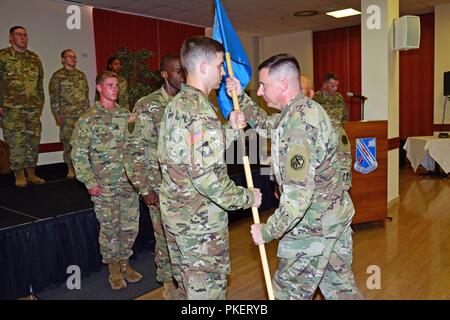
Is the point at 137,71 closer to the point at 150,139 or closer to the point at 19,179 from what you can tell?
the point at 19,179

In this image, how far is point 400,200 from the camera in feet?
18.2

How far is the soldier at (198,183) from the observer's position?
1662mm

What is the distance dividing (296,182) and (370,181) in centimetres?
304

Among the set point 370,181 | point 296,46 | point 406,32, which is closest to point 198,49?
point 370,181

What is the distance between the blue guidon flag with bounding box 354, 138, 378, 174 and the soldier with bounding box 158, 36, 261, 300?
276 centimetres

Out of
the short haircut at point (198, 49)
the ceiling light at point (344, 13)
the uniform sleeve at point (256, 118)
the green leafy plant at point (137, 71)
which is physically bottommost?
the uniform sleeve at point (256, 118)

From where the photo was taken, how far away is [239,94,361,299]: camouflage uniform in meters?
1.59

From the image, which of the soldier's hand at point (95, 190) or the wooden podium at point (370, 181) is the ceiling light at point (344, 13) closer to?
the wooden podium at point (370, 181)

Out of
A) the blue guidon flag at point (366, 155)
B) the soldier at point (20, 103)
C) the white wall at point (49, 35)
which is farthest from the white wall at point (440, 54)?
the soldier at point (20, 103)

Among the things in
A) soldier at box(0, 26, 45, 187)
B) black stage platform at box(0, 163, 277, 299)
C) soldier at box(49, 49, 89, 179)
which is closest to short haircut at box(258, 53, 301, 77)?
black stage platform at box(0, 163, 277, 299)

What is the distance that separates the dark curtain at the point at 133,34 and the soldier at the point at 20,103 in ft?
9.48

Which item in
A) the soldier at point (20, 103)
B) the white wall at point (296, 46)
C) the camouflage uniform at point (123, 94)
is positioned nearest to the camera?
the soldier at point (20, 103)

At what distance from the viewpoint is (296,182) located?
5.20ft

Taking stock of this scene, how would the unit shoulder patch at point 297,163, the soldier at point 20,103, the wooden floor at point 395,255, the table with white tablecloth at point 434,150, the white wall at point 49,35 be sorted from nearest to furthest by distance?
1. the unit shoulder patch at point 297,163
2. the wooden floor at point 395,255
3. the soldier at point 20,103
4. the white wall at point 49,35
5. the table with white tablecloth at point 434,150
